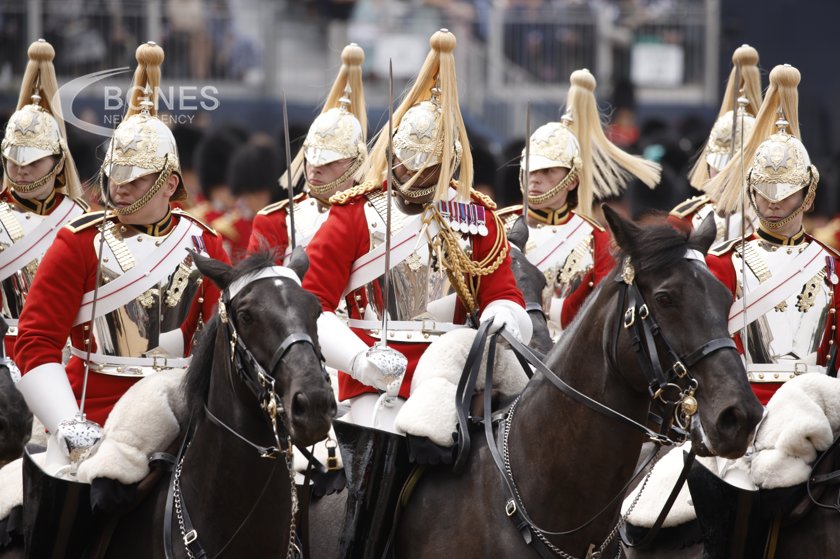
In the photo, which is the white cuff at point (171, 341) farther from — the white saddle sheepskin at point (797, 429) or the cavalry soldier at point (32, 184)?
the white saddle sheepskin at point (797, 429)

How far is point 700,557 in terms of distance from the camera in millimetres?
6430

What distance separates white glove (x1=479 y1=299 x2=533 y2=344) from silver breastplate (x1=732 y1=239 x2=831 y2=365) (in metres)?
0.87

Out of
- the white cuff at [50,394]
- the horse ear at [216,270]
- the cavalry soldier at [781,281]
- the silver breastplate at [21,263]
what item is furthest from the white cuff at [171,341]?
the cavalry soldier at [781,281]

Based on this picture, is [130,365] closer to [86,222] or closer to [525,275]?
[86,222]

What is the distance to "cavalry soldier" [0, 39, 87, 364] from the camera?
25.0 ft

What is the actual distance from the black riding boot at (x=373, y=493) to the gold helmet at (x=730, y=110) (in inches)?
127

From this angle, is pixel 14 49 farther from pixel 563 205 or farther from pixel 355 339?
pixel 355 339

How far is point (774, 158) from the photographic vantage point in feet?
22.0

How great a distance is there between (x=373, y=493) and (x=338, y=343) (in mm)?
561

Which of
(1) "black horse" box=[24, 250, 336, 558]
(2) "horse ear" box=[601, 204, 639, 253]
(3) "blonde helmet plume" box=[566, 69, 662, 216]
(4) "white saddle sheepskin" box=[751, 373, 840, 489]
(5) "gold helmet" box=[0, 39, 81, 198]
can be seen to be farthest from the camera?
(3) "blonde helmet plume" box=[566, 69, 662, 216]

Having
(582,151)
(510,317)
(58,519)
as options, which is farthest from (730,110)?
(58,519)

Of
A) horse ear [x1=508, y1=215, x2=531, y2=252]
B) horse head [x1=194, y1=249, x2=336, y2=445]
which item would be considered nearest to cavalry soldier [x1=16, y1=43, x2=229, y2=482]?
horse head [x1=194, y1=249, x2=336, y2=445]

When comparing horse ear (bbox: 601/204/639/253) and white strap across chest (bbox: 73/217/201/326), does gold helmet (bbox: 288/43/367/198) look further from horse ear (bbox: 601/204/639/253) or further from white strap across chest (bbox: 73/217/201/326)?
horse ear (bbox: 601/204/639/253)

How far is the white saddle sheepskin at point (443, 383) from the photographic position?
5.90m
